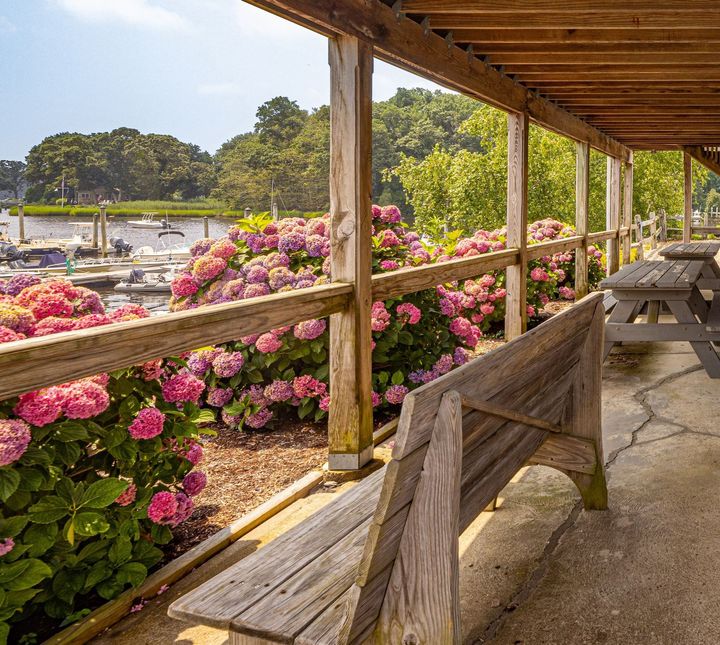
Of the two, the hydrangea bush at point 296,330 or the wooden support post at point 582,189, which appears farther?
the wooden support post at point 582,189

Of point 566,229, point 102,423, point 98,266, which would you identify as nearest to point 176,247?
point 98,266

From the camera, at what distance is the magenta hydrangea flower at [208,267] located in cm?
425

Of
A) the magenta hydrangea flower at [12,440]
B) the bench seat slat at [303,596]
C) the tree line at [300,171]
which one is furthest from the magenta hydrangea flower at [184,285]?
the bench seat slat at [303,596]

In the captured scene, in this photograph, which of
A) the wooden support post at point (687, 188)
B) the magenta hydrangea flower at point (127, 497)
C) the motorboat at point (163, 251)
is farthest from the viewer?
the motorboat at point (163, 251)

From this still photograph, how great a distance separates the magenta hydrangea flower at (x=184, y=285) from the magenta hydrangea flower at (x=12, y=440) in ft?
8.43

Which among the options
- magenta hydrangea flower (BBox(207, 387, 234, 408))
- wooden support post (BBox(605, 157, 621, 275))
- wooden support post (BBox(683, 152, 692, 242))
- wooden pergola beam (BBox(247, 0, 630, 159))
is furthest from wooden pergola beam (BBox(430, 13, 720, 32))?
wooden support post (BBox(683, 152, 692, 242))

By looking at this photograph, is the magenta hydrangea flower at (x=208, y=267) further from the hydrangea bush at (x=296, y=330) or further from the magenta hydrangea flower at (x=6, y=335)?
the magenta hydrangea flower at (x=6, y=335)

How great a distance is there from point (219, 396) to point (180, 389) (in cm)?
166

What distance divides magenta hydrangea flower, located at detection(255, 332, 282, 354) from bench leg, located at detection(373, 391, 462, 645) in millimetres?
2536

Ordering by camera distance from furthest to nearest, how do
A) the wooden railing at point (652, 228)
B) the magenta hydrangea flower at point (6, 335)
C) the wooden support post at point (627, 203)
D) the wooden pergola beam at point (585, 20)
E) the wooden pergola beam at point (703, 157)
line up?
1. the wooden railing at point (652, 228)
2. the wooden support post at point (627, 203)
3. the wooden pergola beam at point (703, 157)
4. the wooden pergola beam at point (585, 20)
5. the magenta hydrangea flower at point (6, 335)

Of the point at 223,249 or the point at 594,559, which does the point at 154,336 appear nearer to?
the point at 594,559

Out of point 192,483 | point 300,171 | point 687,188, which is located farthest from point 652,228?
point 192,483

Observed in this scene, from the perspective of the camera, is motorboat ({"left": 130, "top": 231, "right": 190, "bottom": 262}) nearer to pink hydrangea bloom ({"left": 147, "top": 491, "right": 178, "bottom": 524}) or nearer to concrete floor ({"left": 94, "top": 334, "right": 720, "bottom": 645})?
concrete floor ({"left": 94, "top": 334, "right": 720, "bottom": 645})

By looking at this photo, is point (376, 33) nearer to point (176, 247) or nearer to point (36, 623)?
point (36, 623)
